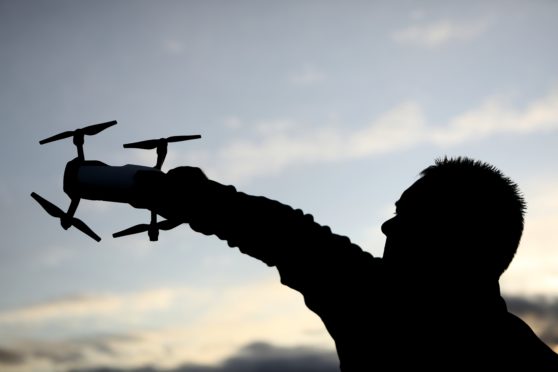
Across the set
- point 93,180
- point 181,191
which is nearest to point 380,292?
point 181,191

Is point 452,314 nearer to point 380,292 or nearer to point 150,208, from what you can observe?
point 380,292

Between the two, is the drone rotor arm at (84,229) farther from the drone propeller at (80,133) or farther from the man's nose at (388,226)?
the man's nose at (388,226)

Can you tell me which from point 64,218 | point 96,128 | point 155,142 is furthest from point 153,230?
point 96,128

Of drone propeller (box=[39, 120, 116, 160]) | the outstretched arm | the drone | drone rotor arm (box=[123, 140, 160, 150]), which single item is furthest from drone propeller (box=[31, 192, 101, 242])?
the outstretched arm

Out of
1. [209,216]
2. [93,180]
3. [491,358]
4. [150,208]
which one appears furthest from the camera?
[93,180]

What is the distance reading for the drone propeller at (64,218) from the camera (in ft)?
30.3

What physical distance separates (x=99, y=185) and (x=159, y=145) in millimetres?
2770

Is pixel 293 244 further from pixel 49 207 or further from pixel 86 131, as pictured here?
pixel 86 131

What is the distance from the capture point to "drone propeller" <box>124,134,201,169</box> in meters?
9.45

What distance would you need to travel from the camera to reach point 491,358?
204 inches

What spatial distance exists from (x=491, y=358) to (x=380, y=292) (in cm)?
106

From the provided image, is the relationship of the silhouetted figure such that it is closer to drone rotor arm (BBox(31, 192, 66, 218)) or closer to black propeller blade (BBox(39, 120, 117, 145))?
drone rotor arm (BBox(31, 192, 66, 218))

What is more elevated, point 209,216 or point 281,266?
point 209,216

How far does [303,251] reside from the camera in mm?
5156
